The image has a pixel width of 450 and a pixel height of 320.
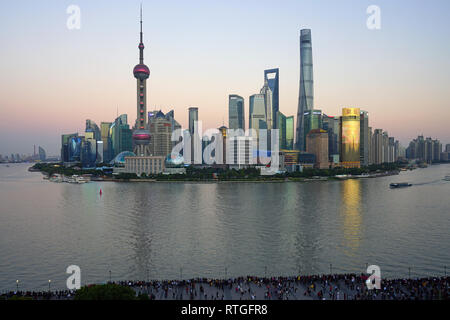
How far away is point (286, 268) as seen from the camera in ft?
94.3

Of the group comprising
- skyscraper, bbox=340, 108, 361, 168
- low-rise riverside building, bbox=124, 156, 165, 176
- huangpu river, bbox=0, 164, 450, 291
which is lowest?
huangpu river, bbox=0, 164, 450, 291

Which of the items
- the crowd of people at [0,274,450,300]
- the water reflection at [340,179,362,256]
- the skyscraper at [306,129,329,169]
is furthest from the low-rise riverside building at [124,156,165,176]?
the crowd of people at [0,274,450,300]

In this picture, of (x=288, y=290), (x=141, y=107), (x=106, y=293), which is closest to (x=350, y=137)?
(x=141, y=107)

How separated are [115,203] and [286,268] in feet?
138

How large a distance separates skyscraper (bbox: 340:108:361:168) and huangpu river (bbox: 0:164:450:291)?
129m

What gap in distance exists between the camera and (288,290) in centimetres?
2236

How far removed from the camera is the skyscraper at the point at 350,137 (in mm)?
189500

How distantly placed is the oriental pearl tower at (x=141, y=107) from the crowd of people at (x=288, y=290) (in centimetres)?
12594

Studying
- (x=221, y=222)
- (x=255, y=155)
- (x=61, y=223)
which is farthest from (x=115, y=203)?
(x=255, y=155)

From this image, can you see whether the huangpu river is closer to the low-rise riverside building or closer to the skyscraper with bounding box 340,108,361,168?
the low-rise riverside building

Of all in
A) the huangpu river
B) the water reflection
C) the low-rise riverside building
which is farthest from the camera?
the low-rise riverside building

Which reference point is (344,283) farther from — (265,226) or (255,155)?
(255,155)

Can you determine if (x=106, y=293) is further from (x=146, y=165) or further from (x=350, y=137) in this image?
(x=350, y=137)

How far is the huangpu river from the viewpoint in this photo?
93.7 feet
